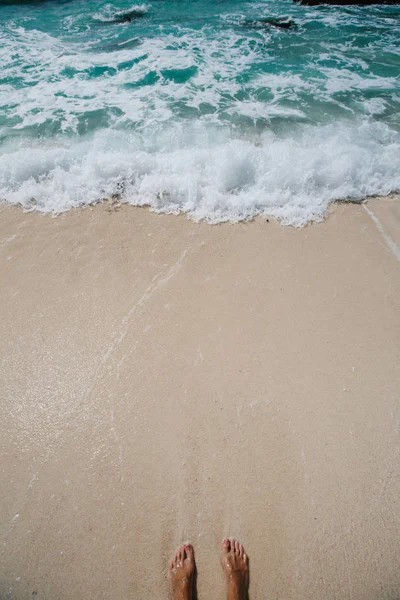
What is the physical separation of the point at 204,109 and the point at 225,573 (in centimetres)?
697

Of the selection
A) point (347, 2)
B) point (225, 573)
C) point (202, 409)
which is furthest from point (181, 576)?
point (347, 2)

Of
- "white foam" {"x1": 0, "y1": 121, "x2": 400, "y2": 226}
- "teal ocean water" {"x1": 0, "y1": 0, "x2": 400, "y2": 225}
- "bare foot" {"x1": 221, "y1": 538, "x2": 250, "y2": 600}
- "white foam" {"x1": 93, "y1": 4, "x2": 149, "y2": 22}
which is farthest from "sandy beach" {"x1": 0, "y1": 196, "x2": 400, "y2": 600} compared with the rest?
"white foam" {"x1": 93, "y1": 4, "x2": 149, "y2": 22}

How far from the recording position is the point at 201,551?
2188 millimetres

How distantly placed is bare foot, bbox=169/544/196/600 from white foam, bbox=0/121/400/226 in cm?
353

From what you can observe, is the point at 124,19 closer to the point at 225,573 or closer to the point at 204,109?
the point at 204,109

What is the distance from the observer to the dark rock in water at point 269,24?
31.2 ft

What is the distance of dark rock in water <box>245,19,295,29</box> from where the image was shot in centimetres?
950

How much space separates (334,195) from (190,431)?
3.72 meters

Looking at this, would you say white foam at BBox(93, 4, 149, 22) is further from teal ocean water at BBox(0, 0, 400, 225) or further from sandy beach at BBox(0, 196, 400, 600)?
sandy beach at BBox(0, 196, 400, 600)

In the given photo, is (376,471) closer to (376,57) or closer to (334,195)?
(334,195)

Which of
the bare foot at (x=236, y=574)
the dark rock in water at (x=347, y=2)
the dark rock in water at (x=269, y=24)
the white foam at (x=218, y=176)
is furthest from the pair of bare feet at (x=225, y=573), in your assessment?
the dark rock in water at (x=347, y=2)

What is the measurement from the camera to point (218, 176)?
4539 mm

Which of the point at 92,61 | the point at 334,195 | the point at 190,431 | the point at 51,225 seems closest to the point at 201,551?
the point at 190,431

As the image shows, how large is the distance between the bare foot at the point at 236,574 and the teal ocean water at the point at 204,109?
3.50m
